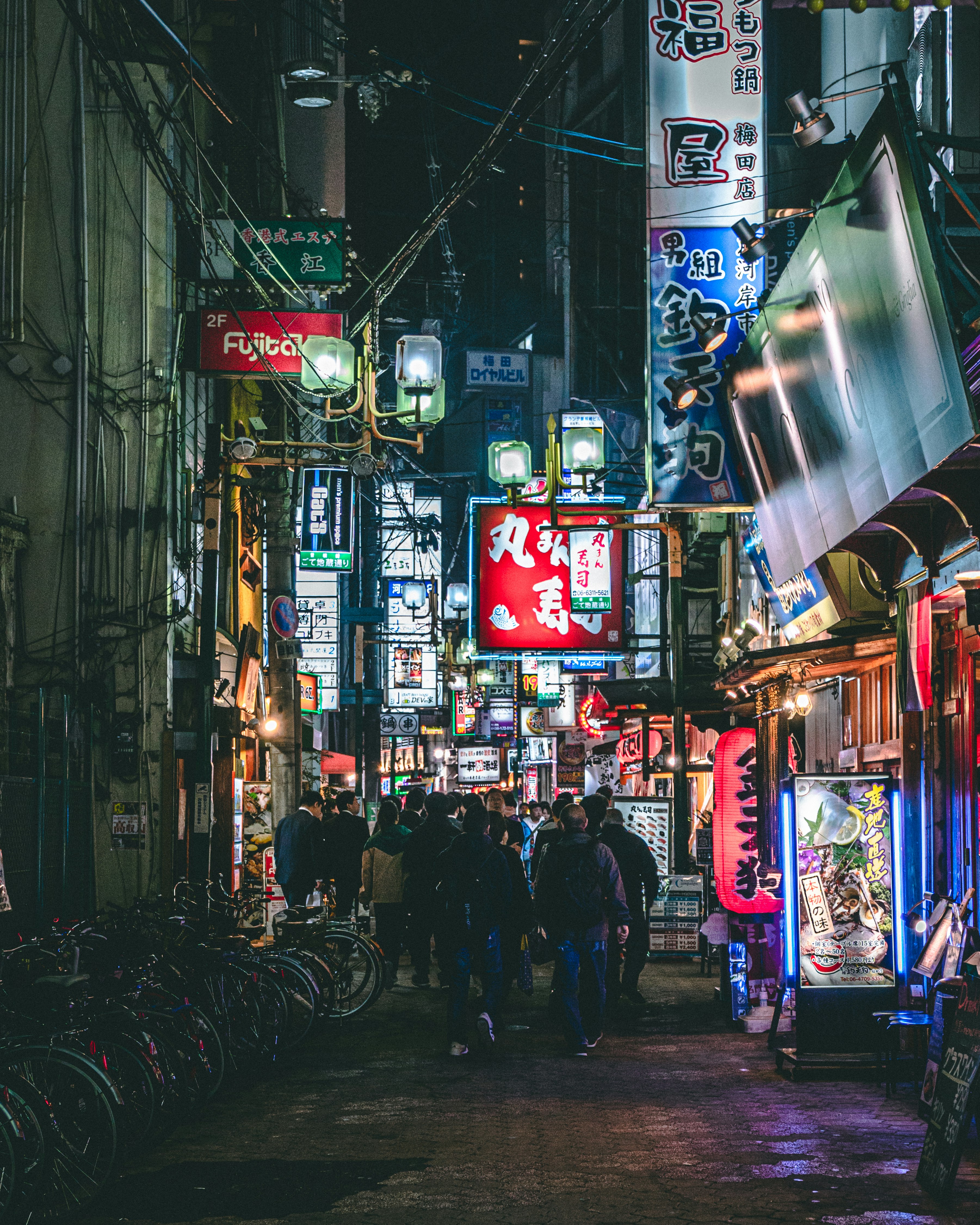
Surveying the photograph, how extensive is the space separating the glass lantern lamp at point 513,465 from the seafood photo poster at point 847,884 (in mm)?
12232

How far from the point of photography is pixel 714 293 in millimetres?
14523

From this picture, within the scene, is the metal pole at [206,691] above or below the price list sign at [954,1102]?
above

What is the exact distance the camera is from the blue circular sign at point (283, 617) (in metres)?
22.7

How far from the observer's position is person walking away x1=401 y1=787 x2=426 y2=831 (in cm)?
1950

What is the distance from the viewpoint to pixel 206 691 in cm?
1747

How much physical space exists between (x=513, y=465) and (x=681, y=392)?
8.54 m

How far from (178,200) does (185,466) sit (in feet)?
12.7

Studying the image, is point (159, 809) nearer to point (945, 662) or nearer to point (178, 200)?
point (178, 200)

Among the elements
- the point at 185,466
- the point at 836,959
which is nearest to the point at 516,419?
the point at 185,466

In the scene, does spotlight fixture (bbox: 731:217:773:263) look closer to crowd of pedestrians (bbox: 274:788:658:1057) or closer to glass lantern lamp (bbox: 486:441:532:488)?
crowd of pedestrians (bbox: 274:788:658:1057)

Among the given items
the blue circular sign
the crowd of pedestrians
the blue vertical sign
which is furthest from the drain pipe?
the blue vertical sign

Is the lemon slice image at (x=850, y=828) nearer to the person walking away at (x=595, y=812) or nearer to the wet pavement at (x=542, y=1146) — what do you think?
the wet pavement at (x=542, y=1146)

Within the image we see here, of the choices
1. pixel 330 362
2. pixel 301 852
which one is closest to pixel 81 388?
pixel 330 362

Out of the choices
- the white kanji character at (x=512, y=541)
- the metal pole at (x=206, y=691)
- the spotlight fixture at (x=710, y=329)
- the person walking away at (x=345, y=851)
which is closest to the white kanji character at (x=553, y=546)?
the white kanji character at (x=512, y=541)
